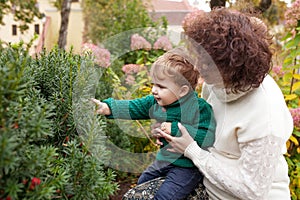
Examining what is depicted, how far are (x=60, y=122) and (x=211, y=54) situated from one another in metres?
0.67

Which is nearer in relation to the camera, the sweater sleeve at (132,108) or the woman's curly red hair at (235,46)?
the woman's curly red hair at (235,46)

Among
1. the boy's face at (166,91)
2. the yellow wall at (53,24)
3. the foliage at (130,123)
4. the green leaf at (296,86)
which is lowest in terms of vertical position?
→ the yellow wall at (53,24)

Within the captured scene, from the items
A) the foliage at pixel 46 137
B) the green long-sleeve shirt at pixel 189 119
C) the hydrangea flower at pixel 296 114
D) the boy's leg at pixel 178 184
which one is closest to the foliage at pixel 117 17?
the hydrangea flower at pixel 296 114

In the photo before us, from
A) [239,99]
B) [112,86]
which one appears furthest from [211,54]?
[112,86]

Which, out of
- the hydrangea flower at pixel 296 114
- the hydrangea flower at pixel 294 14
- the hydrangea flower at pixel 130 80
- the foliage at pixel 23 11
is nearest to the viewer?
the hydrangea flower at pixel 296 114

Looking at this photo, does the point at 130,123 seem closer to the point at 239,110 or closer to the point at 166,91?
the point at 166,91

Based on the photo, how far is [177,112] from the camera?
209cm

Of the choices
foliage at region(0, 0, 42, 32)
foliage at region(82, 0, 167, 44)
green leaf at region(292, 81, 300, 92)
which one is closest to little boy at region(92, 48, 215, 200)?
green leaf at region(292, 81, 300, 92)

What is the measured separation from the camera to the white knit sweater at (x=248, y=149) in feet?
6.11

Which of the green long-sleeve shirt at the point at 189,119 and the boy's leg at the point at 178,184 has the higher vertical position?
the green long-sleeve shirt at the point at 189,119

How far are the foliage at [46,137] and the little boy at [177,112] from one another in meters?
0.25

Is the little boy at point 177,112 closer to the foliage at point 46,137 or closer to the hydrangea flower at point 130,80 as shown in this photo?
the foliage at point 46,137

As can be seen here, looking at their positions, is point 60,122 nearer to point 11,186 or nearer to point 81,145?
point 81,145

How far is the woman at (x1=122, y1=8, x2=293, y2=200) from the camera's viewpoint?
1.83m
